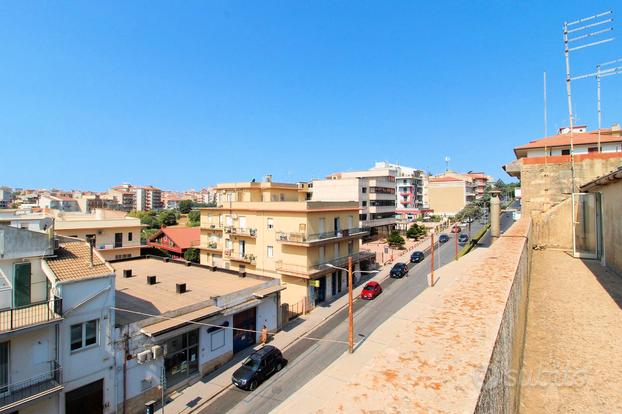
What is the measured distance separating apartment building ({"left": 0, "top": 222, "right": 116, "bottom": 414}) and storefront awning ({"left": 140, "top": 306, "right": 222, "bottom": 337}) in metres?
1.54

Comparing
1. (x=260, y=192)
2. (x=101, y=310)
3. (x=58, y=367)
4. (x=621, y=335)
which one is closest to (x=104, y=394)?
(x=58, y=367)

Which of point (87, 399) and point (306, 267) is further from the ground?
point (306, 267)

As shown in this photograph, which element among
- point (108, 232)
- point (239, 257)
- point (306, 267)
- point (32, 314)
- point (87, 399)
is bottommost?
point (87, 399)

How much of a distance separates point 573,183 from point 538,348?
13.8 metres

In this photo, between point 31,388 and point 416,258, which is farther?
point 416,258

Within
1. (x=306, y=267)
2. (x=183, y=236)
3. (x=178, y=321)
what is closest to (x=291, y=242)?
(x=306, y=267)

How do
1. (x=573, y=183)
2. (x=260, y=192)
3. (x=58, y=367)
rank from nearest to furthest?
(x=58, y=367) < (x=573, y=183) < (x=260, y=192)

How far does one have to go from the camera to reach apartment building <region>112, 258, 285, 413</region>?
13555 mm

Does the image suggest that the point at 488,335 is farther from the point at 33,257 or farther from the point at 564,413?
the point at 33,257

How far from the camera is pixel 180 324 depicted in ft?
48.0

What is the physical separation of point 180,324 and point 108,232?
2476 centimetres

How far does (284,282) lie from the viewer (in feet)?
91.7

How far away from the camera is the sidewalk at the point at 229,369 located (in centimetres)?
1402

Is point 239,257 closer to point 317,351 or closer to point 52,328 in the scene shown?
point 317,351
